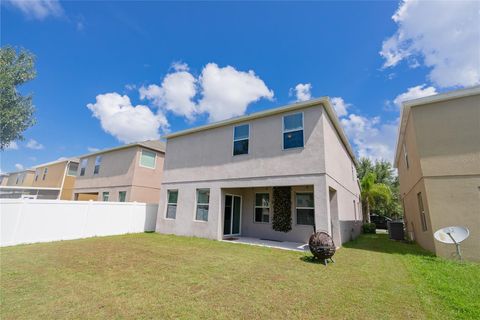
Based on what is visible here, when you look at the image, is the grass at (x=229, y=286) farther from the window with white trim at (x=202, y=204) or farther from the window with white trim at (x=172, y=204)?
the window with white trim at (x=172, y=204)

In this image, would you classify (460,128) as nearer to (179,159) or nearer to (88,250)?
(179,159)

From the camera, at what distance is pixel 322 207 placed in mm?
8227

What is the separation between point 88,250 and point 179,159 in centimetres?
683

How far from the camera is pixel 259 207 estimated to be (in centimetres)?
1208

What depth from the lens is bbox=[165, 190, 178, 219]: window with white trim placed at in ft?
43.0

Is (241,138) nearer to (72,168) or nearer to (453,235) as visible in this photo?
(453,235)

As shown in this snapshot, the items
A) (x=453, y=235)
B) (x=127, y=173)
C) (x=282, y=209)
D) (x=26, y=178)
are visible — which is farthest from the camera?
(x=26, y=178)

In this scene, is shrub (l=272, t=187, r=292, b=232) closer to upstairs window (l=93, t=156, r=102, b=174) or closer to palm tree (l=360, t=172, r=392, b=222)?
palm tree (l=360, t=172, r=392, b=222)

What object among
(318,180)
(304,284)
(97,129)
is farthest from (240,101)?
(97,129)

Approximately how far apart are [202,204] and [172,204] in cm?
255

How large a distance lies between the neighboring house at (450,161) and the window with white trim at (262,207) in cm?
677

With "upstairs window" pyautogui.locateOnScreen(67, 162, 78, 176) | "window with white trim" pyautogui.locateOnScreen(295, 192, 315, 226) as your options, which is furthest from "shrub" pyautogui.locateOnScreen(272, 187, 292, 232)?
"upstairs window" pyautogui.locateOnScreen(67, 162, 78, 176)

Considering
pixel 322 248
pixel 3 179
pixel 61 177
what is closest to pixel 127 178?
pixel 61 177

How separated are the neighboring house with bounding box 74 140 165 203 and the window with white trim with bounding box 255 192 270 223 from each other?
33.8 ft
